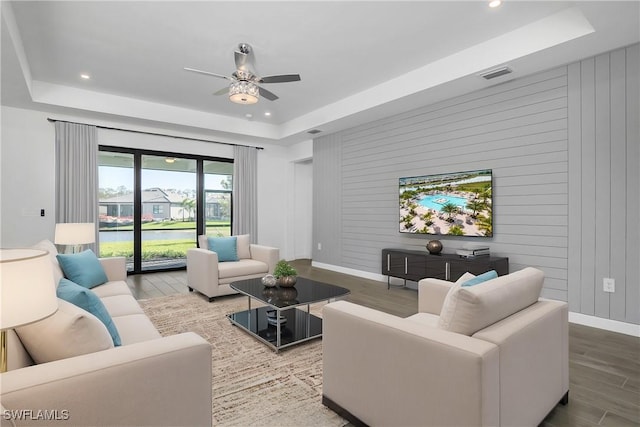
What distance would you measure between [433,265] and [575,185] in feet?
5.70

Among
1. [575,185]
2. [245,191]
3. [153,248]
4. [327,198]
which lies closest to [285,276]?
[575,185]

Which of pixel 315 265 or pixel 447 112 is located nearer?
pixel 447 112

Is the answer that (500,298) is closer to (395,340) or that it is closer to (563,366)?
(395,340)

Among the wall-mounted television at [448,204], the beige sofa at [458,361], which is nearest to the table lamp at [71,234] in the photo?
the beige sofa at [458,361]

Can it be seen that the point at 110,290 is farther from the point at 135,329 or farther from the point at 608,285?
the point at 608,285

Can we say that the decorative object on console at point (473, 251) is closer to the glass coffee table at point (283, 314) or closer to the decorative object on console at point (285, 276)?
the glass coffee table at point (283, 314)

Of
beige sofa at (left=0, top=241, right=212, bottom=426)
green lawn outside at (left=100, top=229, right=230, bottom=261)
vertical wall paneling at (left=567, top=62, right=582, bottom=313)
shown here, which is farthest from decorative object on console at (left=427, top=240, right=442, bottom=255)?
green lawn outside at (left=100, top=229, right=230, bottom=261)

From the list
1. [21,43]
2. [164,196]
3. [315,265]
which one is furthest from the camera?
[315,265]

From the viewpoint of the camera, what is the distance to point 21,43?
3.50 metres

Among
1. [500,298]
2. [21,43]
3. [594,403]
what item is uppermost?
[21,43]

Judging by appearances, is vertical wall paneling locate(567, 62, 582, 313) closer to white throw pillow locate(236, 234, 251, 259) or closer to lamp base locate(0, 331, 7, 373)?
white throw pillow locate(236, 234, 251, 259)

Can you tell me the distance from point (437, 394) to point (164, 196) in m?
6.09

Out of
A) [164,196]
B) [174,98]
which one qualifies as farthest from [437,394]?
[164,196]

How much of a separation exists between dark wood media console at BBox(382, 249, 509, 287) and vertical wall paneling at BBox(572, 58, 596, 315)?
73 cm
